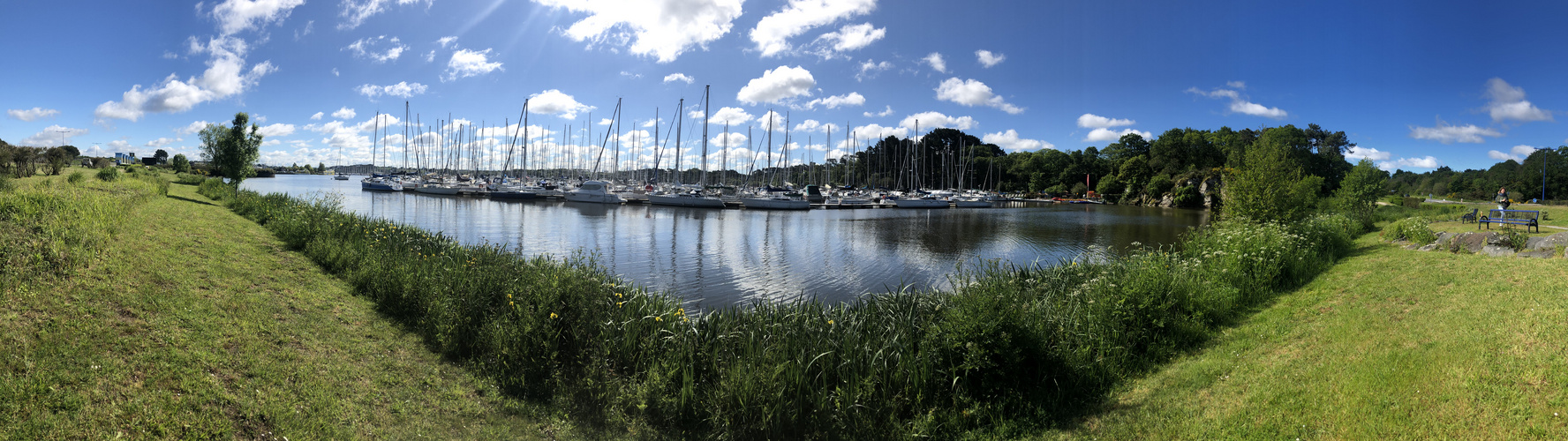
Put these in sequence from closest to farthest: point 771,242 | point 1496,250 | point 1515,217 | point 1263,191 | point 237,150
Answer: point 1496,250 < point 1515,217 < point 1263,191 < point 771,242 < point 237,150

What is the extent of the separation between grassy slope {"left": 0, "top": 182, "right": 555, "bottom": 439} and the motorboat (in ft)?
171

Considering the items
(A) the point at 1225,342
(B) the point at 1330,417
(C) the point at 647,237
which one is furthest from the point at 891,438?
(C) the point at 647,237

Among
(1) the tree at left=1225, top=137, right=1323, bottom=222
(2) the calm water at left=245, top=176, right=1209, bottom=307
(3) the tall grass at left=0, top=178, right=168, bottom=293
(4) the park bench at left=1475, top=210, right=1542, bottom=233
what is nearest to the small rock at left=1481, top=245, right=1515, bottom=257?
(4) the park bench at left=1475, top=210, right=1542, bottom=233

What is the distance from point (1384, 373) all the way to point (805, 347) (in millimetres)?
6366

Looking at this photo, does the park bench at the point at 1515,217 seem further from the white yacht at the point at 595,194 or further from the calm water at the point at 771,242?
the white yacht at the point at 595,194

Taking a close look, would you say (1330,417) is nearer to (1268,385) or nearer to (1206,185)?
(1268,385)

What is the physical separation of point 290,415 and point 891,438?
6.00m

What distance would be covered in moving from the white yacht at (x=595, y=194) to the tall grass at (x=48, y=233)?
5137cm

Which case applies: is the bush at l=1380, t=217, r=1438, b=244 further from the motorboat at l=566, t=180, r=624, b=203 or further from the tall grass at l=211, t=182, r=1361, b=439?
the motorboat at l=566, t=180, r=624, b=203

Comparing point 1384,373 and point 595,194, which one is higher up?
point 595,194

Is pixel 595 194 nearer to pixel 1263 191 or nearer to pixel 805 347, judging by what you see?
pixel 1263 191

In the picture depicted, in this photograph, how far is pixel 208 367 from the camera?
611 centimetres

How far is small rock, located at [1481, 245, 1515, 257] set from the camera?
1216 cm

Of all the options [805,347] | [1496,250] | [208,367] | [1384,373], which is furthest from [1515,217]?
[208,367]
